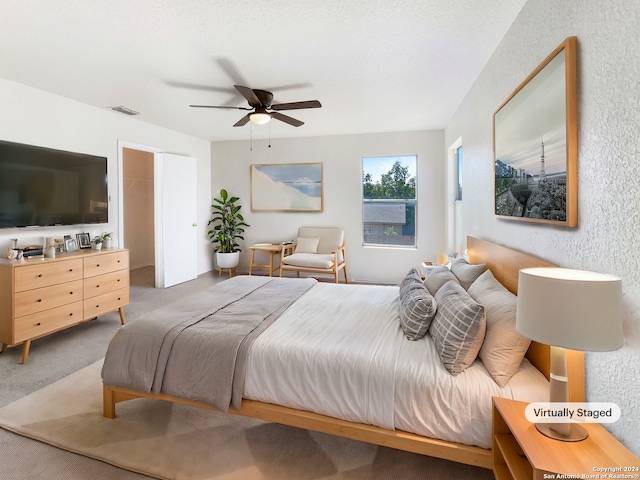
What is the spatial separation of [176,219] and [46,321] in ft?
8.87

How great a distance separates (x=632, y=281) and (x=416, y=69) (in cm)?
246

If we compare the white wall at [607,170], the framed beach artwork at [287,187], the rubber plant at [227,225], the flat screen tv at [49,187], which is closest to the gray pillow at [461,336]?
the white wall at [607,170]

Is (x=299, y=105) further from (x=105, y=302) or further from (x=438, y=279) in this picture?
(x=105, y=302)

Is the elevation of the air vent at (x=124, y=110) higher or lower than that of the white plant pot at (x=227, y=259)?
higher

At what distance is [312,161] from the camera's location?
5.80m

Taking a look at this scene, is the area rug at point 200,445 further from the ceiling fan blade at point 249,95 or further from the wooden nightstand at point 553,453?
the ceiling fan blade at point 249,95

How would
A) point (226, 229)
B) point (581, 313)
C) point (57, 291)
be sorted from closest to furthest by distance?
point (581, 313) → point (57, 291) → point (226, 229)

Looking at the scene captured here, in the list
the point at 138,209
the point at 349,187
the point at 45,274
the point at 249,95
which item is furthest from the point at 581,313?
the point at 138,209

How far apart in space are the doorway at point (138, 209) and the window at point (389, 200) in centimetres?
416

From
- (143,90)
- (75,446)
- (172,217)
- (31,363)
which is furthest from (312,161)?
(75,446)

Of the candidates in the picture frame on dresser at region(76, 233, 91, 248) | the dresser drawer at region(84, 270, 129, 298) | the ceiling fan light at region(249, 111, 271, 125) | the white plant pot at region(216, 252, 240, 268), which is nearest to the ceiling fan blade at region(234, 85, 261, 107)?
the ceiling fan light at region(249, 111, 271, 125)

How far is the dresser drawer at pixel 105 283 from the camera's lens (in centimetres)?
329

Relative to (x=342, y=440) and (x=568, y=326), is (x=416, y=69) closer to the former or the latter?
(x=568, y=326)

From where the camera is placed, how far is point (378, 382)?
1558mm
